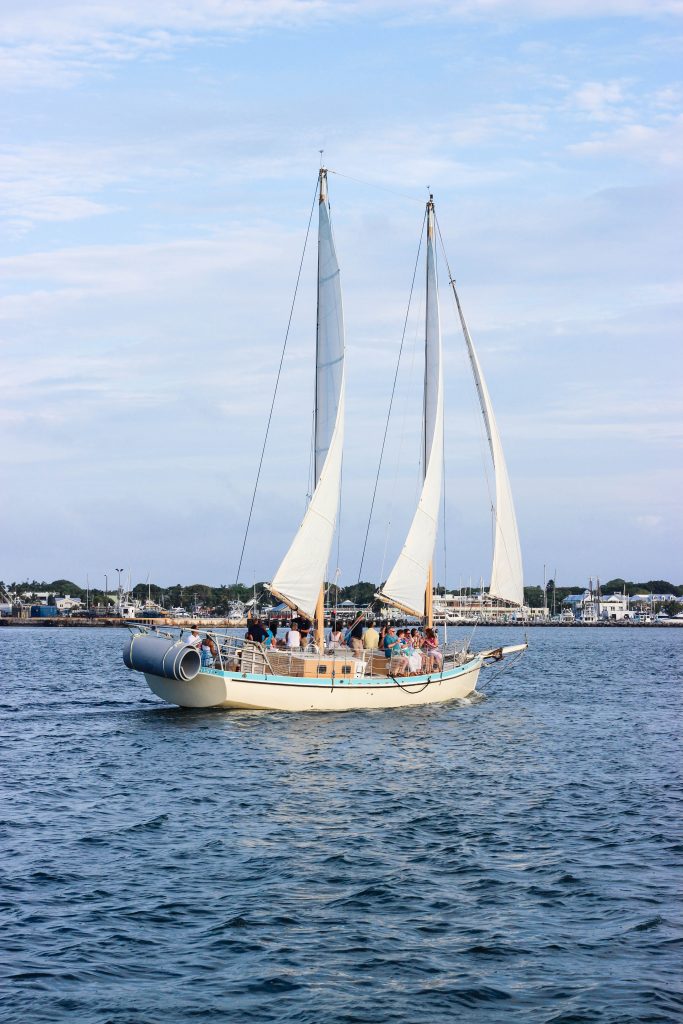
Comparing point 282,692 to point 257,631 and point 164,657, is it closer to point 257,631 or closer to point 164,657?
point 257,631

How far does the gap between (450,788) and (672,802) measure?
4.73 meters

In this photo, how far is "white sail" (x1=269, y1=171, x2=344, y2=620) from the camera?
39250 millimetres

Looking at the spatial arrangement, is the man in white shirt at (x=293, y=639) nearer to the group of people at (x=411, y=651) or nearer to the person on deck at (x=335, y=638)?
the person on deck at (x=335, y=638)

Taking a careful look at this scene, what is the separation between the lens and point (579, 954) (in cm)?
1484

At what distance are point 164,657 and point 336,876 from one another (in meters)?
17.7

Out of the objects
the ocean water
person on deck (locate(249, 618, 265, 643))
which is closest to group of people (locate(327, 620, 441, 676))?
person on deck (locate(249, 618, 265, 643))

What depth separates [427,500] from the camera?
144ft

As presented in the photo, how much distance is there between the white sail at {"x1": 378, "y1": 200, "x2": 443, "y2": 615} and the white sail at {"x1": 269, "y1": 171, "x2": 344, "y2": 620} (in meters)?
3.31

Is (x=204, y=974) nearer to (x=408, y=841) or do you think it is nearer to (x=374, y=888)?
Answer: (x=374, y=888)

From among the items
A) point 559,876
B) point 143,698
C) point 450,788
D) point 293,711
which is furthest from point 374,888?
point 143,698

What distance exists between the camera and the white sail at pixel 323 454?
1545 inches

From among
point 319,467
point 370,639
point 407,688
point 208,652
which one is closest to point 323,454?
point 319,467

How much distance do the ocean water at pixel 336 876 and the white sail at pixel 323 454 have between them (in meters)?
5.35

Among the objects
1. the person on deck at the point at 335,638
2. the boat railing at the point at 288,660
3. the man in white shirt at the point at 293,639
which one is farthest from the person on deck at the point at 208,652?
the person on deck at the point at 335,638
